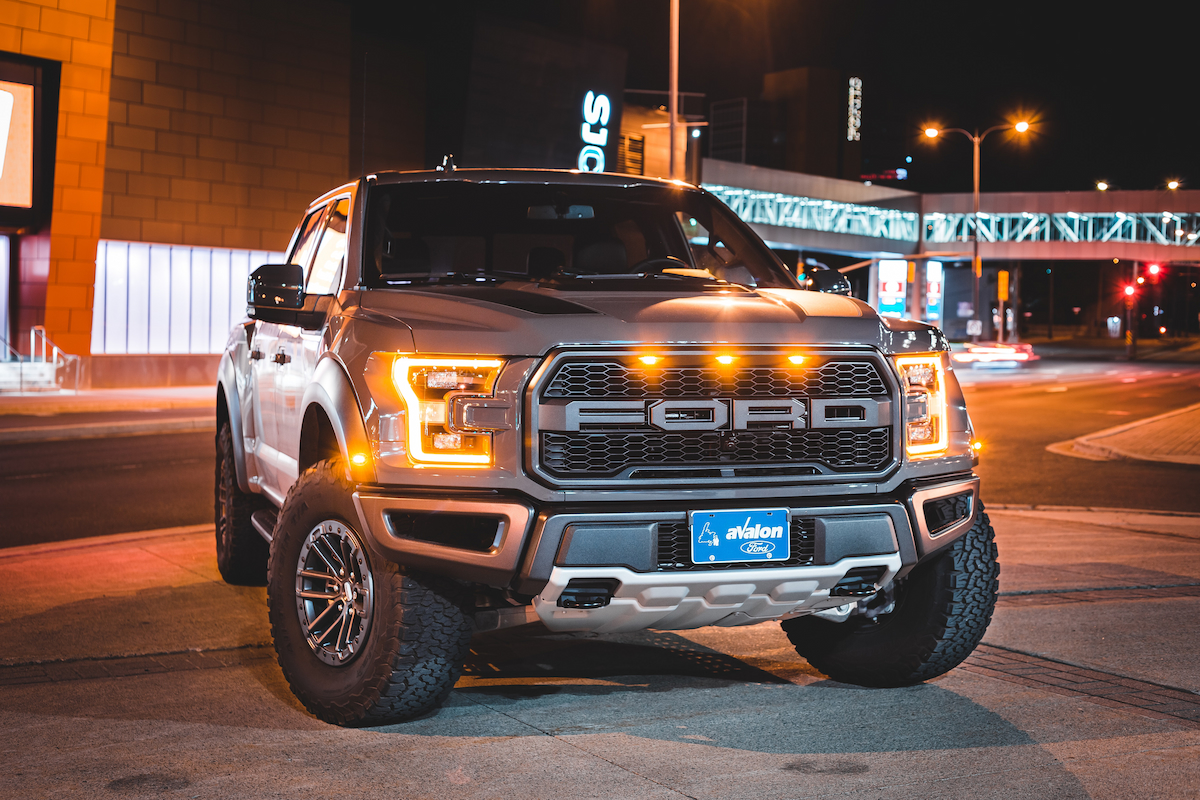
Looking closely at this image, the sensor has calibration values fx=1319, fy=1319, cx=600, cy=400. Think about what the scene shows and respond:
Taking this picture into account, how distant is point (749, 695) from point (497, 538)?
1.54m

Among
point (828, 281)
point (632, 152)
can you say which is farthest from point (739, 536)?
point (632, 152)

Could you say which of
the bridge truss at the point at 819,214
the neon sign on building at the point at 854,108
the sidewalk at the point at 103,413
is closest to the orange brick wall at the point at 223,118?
the sidewalk at the point at 103,413

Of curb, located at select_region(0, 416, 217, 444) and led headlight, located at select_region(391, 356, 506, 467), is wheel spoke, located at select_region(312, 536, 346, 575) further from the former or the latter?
curb, located at select_region(0, 416, 217, 444)

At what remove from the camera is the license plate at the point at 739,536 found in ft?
14.5

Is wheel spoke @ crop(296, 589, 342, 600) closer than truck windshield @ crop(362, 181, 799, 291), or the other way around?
wheel spoke @ crop(296, 589, 342, 600)

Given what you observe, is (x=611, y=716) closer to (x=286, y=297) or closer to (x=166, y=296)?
(x=286, y=297)

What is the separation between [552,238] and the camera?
6.20 meters

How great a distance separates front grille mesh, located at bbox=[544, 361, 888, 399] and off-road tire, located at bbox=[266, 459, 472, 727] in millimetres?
845

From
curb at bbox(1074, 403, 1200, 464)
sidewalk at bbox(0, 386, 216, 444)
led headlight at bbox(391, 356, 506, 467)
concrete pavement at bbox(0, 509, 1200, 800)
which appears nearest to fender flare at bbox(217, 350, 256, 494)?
concrete pavement at bbox(0, 509, 1200, 800)

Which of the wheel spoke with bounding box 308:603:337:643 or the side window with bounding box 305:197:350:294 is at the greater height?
the side window with bounding box 305:197:350:294

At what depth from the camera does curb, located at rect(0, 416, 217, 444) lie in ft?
63.8

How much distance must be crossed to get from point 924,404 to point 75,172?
2944 cm

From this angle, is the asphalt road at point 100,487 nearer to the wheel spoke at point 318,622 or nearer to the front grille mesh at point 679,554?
the wheel spoke at point 318,622

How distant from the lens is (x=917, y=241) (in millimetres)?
85188
